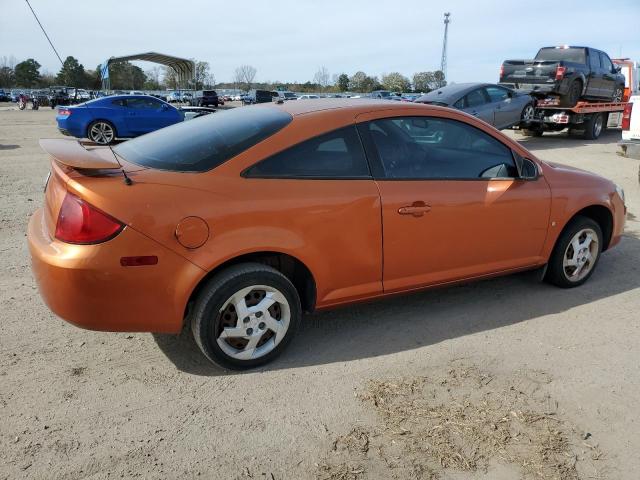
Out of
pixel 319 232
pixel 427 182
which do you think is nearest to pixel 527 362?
pixel 427 182

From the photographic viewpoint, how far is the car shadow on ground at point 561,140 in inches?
584

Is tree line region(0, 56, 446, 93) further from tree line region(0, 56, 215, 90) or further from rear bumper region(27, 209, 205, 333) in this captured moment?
rear bumper region(27, 209, 205, 333)

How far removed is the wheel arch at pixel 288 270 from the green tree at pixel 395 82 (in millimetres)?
78435

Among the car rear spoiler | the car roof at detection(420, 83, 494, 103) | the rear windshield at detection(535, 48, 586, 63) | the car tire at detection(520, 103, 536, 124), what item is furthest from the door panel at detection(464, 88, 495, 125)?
the car rear spoiler

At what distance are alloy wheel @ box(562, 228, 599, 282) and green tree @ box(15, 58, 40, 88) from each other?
3893 inches

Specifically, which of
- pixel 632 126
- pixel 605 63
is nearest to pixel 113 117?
pixel 632 126

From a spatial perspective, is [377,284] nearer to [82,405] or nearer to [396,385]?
[396,385]

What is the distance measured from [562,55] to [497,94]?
152 inches

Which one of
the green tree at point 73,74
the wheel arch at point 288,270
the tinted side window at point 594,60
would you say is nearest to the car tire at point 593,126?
the tinted side window at point 594,60

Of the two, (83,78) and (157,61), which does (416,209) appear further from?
(83,78)

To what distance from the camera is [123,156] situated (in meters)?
3.35

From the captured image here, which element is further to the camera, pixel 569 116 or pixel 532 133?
pixel 532 133

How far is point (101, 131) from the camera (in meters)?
15.1

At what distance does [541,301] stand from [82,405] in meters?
3.33
